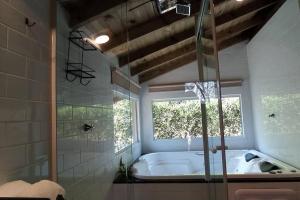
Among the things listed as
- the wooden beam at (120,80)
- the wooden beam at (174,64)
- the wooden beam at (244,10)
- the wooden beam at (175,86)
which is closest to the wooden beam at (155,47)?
the wooden beam at (120,80)

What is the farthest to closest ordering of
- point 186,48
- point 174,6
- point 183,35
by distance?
point 186,48
point 183,35
point 174,6

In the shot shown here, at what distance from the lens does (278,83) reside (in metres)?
3.20

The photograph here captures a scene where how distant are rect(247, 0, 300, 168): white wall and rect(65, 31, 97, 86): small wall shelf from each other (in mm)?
2105

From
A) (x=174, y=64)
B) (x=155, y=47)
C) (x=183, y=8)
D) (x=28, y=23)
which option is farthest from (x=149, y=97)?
(x=28, y=23)

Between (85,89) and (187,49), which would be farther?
(187,49)

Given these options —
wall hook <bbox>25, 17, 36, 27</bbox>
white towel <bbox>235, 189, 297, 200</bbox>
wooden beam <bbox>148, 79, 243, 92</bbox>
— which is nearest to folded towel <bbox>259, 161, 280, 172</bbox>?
white towel <bbox>235, 189, 297, 200</bbox>

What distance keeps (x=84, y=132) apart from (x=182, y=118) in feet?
8.28

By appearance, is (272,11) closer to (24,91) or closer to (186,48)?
(186,48)

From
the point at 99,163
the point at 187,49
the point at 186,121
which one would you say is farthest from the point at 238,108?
the point at 99,163

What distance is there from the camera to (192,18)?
299 centimetres

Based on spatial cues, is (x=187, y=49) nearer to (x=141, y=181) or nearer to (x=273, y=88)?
(x=273, y=88)

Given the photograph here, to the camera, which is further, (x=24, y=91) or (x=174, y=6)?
(x=174, y=6)

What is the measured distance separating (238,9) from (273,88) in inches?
45.9

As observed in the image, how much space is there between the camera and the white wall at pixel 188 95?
4418 millimetres
